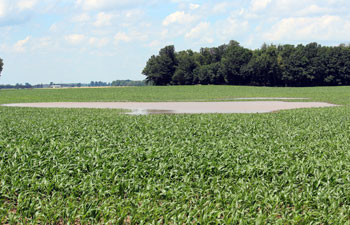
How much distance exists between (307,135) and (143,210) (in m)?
13.0

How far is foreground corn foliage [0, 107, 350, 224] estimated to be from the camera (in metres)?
9.15

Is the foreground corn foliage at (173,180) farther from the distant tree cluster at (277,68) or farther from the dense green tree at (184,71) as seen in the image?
the dense green tree at (184,71)

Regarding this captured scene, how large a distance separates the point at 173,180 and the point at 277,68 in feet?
399

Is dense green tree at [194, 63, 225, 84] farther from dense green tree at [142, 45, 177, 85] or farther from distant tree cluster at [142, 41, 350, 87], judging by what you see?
dense green tree at [142, 45, 177, 85]

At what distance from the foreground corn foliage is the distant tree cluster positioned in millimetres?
112552

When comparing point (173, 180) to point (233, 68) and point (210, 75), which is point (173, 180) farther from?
point (210, 75)

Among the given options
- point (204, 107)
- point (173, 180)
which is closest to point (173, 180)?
point (173, 180)

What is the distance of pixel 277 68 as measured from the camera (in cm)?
12775

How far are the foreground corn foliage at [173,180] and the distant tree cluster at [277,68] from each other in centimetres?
11255

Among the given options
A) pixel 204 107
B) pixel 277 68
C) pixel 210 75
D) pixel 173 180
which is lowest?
pixel 173 180

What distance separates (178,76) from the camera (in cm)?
14150

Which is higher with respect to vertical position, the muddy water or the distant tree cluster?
the distant tree cluster

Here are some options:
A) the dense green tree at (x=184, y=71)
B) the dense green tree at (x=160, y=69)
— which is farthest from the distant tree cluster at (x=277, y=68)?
the dense green tree at (x=160, y=69)

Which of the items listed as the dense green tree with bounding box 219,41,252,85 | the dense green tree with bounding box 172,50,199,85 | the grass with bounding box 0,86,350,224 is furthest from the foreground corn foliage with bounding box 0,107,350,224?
the dense green tree with bounding box 172,50,199,85
